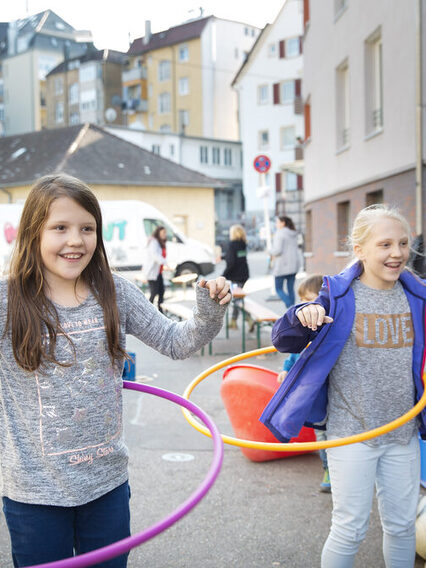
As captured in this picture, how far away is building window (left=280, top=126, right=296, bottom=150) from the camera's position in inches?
2051

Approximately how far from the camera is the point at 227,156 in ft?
197

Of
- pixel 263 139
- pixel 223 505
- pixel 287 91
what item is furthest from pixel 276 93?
pixel 223 505

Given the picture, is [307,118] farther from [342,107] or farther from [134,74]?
[134,74]

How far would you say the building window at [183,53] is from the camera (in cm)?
5925

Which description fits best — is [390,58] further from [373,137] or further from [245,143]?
[245,143]

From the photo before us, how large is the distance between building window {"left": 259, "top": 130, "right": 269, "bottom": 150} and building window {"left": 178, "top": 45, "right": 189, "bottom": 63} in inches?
429

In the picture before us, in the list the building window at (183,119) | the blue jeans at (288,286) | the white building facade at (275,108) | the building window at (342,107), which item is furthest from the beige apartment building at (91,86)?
the blue jeans at (288,286)

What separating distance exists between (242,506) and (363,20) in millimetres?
12216

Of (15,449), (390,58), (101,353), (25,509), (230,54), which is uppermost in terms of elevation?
(230,54)

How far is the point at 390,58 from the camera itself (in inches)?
492

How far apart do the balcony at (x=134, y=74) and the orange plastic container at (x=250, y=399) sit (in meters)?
61.0

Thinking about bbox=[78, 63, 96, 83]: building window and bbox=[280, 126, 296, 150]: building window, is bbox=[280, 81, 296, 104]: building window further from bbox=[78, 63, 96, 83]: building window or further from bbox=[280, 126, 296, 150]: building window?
bbox=[78, 63, 96, 83]: building window

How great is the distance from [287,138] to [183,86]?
1316 cm

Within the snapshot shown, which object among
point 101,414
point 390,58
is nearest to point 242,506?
point 101,414
